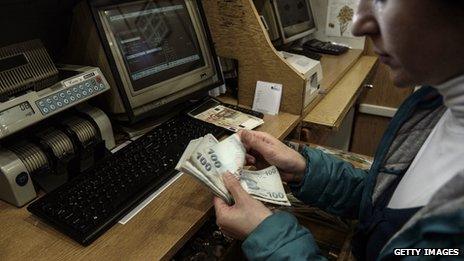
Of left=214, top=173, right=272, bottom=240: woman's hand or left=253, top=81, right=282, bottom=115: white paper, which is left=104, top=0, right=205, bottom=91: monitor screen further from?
left=214, top=173, right=272, bottom=240: woman's hand

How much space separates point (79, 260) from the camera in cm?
75

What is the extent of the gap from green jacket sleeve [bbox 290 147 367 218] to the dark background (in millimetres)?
961

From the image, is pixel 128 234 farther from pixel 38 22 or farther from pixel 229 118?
pixel 38 22

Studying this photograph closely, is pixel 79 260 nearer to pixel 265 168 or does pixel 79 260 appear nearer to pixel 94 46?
pixel 265 168

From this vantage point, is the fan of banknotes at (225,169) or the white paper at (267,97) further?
the white paper at (267,97)

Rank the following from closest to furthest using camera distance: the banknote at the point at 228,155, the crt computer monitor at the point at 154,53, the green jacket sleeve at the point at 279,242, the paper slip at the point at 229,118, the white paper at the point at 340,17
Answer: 1. the green jacket sleeve at the point at 279,242
2. the banknote at the point at 228,155
3. the crt computer monitor at the point at 154,53
4. the paper slip at the point at 229,118
5. the white paper at the point at 340,17

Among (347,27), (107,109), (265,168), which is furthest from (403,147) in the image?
(347,27)

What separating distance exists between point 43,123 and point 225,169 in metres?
0.57

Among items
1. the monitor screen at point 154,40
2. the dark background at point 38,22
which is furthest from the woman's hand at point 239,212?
the dark background at point 38,22

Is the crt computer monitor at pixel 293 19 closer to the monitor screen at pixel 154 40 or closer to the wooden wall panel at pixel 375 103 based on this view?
the wooden wall panel at pixel 375 103

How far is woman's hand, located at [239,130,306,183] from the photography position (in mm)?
1016

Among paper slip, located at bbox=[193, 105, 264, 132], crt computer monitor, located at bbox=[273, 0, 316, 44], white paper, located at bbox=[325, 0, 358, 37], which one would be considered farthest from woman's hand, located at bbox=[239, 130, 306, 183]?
white paper, located at bbox=[325, 0, 358, 37]

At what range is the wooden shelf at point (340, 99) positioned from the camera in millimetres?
1445

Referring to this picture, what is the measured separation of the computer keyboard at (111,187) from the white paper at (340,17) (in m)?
1.52
